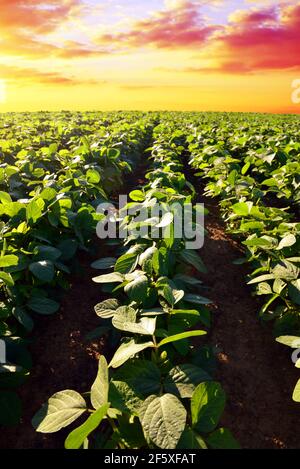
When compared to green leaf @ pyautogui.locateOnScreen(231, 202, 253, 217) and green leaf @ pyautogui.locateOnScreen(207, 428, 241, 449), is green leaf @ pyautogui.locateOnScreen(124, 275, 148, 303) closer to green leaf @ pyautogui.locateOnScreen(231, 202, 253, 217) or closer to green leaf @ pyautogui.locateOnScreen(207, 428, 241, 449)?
green leaf @ pyautogui.locateOnScreen(207, 428, 241, 449)

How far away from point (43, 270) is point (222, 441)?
4.58 ft

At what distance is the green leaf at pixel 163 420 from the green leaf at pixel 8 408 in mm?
850

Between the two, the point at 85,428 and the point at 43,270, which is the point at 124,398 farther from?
the point at 43,270

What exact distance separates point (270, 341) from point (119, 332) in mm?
1269

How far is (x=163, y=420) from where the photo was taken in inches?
51.0

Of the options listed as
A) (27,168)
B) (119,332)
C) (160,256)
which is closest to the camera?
(160,256)

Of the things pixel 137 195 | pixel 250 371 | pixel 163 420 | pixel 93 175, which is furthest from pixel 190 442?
pixel 93 175

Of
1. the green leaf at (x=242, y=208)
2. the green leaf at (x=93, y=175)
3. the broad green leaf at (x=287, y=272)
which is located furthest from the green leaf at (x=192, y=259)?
the green leaf at (x=93, y=175)

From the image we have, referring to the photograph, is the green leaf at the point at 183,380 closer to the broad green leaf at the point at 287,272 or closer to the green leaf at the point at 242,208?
the broad green leaf at the point at 287,272

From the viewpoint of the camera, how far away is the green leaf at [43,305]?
226 centimetres

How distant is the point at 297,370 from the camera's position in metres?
2.70

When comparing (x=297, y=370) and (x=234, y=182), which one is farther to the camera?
(x=234, y=182)
